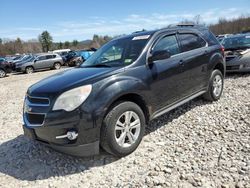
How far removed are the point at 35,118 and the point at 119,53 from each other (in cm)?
183

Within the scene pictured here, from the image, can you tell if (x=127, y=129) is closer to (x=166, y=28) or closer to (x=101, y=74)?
(x=101, y=74)

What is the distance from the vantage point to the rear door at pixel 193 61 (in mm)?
4914

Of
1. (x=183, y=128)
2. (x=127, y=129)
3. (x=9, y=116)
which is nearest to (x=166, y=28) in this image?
(x=183, y=128)

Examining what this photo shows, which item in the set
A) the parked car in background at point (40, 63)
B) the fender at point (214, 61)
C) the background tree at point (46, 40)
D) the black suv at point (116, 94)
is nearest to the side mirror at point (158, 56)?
the black suv at point (116, 94)

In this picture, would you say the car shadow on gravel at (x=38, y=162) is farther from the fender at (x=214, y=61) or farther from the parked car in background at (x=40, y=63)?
the parked car in background at (x=40, y=63)

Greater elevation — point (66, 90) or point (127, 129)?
point (66, 90)

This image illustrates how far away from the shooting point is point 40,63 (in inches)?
909

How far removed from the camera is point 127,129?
377cm

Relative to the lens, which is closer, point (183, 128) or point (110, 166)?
point (110, 166)

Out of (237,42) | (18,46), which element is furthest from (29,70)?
(18,46)

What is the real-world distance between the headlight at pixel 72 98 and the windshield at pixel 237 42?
729 cm

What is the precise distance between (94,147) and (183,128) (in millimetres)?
1895

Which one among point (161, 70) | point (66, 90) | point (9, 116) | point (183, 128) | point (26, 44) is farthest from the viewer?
point (26, 44)

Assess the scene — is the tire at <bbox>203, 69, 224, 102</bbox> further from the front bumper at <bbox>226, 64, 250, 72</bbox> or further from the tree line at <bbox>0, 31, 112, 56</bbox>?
the tree line at <bbox>0, 31, 112, 56</bbox>
